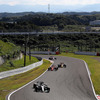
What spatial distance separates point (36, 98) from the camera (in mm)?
20297

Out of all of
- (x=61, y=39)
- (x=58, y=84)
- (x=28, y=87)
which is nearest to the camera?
(x=28, y=87)

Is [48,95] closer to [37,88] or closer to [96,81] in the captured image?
[37,88]

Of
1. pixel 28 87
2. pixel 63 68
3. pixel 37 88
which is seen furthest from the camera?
pixel 63 68

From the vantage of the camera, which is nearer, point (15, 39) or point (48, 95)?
point (48, 95)

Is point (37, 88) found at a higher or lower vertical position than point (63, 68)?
higher

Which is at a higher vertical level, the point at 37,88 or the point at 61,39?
the point at 37,88

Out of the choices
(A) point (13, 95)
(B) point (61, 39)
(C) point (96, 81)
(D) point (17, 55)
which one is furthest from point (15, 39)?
(A) point (13, 95)

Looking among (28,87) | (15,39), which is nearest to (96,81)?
(28,87)

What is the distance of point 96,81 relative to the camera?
3073cm

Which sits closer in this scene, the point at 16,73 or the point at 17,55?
the point at 16,73

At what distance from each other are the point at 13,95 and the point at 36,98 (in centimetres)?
262

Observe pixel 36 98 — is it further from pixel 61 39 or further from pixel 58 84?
pixel 61 39

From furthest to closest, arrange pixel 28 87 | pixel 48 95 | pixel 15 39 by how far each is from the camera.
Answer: pixel 15 39 < pixel 28 87 < pixel 48 95

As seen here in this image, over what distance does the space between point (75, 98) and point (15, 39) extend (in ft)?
308
